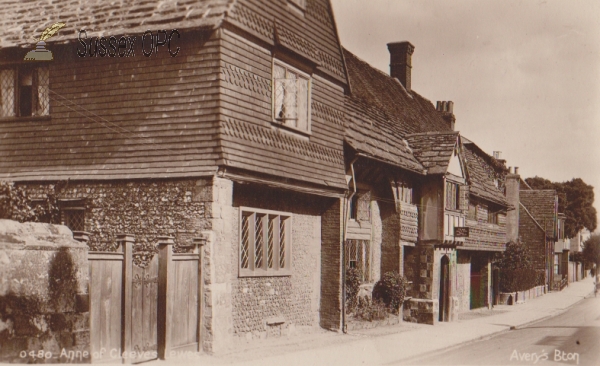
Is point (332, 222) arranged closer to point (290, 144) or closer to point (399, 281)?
point (290, 144)

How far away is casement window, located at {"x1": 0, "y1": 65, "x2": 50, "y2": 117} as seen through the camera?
1600cm

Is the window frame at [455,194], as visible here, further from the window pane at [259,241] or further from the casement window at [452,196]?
the window pane at [259,241]

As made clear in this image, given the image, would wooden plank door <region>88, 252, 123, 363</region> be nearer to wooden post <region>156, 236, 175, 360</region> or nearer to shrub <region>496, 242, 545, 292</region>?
wooden post <region>156, 236, 175, 360</region>

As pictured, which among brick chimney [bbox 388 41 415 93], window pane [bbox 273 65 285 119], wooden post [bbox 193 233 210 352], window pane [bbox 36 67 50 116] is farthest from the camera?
brick chimney [bbox 388 41 415 93]

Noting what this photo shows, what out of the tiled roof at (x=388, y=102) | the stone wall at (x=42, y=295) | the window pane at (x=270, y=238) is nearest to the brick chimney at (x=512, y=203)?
the tiled roof at (x=388, y=102)

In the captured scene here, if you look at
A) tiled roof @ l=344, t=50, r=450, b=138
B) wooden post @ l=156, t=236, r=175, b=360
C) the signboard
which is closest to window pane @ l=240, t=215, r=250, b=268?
wooden post @ l=156, t=236, r=175, b=360

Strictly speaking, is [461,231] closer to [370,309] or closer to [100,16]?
[370,309]

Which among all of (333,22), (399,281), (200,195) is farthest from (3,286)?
(399,281)

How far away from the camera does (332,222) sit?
19156mm

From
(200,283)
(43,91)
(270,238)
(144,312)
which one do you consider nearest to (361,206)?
(270,238)

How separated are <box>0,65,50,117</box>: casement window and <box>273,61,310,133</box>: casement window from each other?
5.30 meters

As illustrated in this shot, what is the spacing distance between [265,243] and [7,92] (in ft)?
22.9

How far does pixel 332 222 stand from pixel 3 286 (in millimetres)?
10992

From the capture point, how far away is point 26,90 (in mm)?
16125
